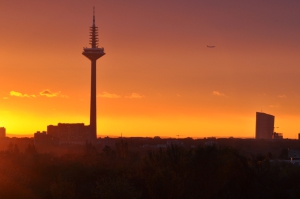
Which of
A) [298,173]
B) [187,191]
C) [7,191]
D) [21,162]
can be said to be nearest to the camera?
[7,191]

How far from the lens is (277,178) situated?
226ft

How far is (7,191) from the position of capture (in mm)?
57375

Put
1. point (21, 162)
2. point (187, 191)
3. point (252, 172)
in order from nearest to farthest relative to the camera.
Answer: point (187, 191) < point (252, 172) < point (21, 162)

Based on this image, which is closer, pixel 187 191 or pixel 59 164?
pixel 187 191

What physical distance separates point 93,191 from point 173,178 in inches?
280

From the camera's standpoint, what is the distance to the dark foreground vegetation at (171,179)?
59906mm

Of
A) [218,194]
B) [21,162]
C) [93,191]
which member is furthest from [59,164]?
[218,194]

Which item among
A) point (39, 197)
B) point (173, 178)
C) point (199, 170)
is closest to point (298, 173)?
point (199, 170)

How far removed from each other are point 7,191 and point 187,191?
49.9ft

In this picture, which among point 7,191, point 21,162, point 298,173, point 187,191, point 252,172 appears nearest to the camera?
point 7,191

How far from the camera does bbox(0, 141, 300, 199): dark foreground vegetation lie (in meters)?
59.9

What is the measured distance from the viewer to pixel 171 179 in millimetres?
60531

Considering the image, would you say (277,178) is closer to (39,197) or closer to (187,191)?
(187,191)

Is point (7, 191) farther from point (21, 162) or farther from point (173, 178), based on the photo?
point (21, 162)
